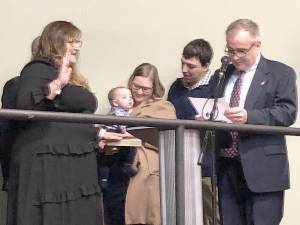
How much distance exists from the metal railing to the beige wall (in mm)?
1821

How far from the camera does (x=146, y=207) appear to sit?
456 centimetres

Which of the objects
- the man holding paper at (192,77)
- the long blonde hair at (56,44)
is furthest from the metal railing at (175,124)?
the man holding paper at (192,77)

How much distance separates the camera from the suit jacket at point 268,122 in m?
3.98

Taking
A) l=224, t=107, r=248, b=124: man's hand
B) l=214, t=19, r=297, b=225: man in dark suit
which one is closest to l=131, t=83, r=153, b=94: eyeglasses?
l=214, t=19, r=297, b=225: man in dark suit

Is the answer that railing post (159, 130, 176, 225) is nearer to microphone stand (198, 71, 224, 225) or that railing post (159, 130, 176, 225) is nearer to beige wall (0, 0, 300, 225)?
microphone stand (198, 71, 224, 225)

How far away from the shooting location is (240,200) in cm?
410

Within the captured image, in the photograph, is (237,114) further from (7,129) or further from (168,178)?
(7,129)

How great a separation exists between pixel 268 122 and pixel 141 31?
1941mm

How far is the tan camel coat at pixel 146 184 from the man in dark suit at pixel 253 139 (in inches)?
21.0

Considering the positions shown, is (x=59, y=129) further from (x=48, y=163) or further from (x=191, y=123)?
(x=191, y=123)

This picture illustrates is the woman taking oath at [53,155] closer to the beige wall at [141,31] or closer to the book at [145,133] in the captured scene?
the book at [145,133]

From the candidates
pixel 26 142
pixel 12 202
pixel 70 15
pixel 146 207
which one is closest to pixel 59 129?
pixel 26 142

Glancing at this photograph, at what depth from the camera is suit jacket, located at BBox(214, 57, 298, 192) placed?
A: 398 centimetres

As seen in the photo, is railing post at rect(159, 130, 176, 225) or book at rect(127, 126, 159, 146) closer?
railing post at rect(159, 130, 176, 225)
